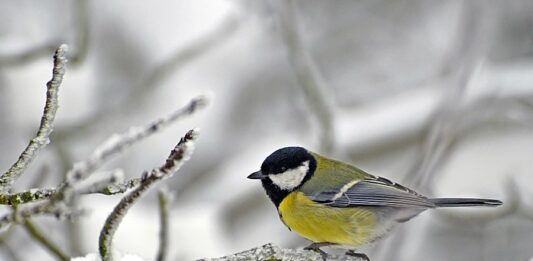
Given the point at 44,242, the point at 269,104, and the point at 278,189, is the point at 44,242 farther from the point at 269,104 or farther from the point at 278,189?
the point at 269,104

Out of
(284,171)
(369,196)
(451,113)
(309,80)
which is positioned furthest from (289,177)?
(309,80)

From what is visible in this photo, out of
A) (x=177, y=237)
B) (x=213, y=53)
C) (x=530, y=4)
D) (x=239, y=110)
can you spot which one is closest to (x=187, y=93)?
(x=213, y=53)

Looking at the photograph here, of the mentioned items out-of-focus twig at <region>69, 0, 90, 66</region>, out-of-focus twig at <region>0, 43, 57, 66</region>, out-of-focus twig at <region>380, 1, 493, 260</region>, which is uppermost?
out-of-focus twig at <region>69, 0, 90, 66</region>

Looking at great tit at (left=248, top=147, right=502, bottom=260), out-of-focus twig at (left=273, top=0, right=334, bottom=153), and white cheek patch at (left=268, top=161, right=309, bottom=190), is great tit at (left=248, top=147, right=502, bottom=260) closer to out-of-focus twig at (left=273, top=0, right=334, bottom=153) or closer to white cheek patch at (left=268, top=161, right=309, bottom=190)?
white cheek patch at (left=268, top=161, right=309, bottom=190)

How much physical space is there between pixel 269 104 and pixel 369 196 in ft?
14.2

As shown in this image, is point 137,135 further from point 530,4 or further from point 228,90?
point 530,4

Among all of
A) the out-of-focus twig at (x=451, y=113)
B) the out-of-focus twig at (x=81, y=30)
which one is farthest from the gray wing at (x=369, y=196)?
the out-of-focus twig at (x=81, y=30)

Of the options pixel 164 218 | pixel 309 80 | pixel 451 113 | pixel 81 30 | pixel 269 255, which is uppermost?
pixel 81 30

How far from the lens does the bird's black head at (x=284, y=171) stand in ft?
7.91

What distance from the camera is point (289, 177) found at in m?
2.43

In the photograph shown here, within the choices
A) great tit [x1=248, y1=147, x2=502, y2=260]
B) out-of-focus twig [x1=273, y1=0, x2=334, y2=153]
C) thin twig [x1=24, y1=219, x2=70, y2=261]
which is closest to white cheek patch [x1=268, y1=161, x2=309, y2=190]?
great tit [x1=248, y1=147, x2=502, y2=260]

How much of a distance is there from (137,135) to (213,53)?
4970mm

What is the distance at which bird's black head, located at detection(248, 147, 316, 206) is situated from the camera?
2.41m

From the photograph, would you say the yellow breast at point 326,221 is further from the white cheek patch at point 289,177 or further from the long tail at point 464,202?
the long tail at point 464,202
